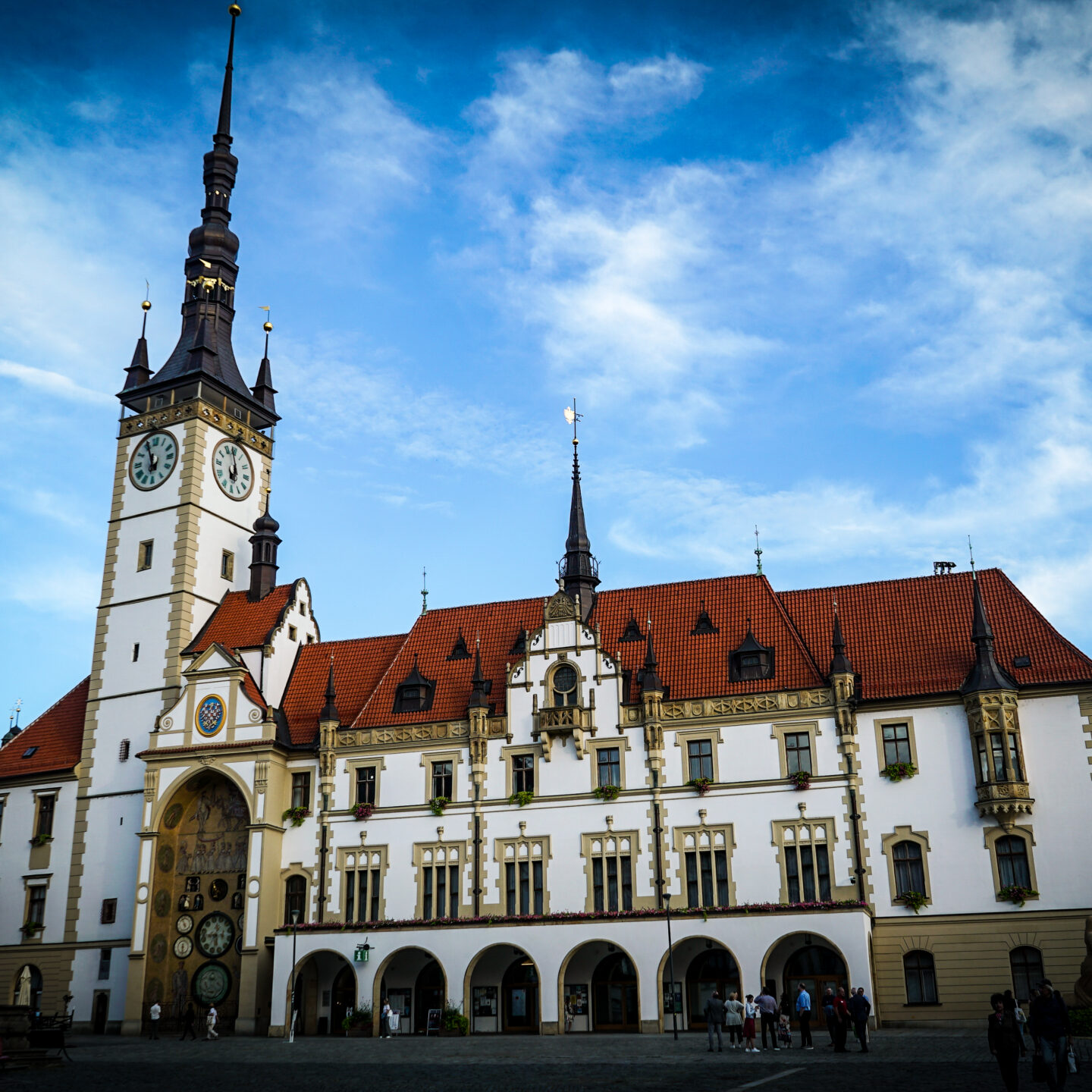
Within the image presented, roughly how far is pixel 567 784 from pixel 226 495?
2133 cm

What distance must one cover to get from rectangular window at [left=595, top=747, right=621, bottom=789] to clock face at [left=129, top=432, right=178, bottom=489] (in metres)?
23.1

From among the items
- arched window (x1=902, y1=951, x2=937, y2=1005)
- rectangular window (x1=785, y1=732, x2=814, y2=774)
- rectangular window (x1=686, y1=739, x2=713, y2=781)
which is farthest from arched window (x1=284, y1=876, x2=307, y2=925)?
arched window (x1=902, y1=951, x2=937, y2=1005)

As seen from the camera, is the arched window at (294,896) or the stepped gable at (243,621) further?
the stepped gable at (243,621)

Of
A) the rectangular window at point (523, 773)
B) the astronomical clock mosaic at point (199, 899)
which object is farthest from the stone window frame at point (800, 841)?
the astronomical clock mosaic at point (199, 899)

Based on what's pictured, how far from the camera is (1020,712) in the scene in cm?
3906

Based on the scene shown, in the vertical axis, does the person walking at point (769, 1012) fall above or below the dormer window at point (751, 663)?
below

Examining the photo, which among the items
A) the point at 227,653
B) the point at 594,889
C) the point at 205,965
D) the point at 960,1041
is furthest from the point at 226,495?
the point at 960,1041

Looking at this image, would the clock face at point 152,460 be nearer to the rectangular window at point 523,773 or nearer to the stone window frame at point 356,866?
the stone window frame at point 356,866

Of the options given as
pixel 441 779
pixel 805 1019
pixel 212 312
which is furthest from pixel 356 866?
pixel 212 312

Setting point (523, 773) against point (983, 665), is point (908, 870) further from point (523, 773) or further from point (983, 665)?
point (523, 773)

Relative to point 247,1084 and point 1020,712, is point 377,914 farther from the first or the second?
point 1020,712

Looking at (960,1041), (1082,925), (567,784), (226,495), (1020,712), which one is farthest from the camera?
(226,495)

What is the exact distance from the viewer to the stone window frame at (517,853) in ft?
138

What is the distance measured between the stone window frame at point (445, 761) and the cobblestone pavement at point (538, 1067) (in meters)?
9.02
